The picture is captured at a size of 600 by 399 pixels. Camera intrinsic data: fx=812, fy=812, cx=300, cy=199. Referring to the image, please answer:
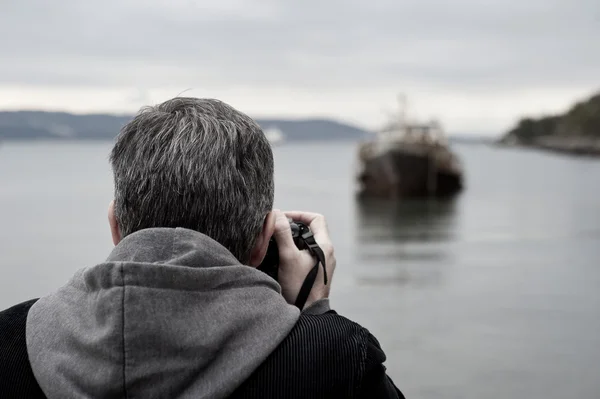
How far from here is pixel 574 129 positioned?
15175cm

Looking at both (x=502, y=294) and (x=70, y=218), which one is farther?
(x=70, y=218)

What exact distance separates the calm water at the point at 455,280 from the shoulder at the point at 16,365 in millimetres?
424

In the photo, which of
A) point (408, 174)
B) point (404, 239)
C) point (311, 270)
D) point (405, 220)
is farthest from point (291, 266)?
point (408, 174)

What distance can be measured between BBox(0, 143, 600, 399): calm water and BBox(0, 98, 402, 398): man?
29cm

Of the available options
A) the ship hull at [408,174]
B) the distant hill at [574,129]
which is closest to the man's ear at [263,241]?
the ship hull at [408,174]

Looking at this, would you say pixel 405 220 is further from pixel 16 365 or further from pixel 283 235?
pixel 16 365

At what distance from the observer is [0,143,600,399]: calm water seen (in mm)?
10969

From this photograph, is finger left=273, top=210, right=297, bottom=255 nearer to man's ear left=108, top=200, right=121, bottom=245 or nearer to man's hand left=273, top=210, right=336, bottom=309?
man's hand left=273, top=210, right=336, bottom=309

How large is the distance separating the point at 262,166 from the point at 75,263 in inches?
898

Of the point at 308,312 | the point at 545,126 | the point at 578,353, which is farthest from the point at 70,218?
the point at 545,126

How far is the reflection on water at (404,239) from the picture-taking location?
20641 mm

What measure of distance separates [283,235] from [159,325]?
472 millimetres

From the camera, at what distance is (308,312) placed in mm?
1636

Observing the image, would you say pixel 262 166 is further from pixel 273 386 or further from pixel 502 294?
pixel 502 294
